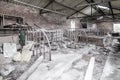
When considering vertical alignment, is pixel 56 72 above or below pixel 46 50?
below

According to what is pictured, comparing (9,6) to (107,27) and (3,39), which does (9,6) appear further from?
(107,27)

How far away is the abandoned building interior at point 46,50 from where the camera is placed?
3.24m

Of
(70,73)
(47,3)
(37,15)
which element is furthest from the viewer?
(37,15)

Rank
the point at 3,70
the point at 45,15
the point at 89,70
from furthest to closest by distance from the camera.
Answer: the point at 45,15 < the point at 89,70 < the point at 3,70

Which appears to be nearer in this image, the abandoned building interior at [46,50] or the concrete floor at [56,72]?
the concrete floor at [56,72]

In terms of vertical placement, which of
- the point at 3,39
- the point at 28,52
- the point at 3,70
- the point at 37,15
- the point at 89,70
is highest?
the point at 37,15

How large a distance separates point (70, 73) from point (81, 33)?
689 centimetres

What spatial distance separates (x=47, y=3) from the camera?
8617 mm

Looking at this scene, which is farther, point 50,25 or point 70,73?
point 50,25

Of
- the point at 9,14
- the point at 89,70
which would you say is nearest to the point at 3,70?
the point at 89,70

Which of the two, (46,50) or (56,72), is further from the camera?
(46,50)

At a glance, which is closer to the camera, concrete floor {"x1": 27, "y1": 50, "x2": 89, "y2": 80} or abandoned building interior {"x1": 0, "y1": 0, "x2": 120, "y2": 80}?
concrete floor {"x1": 27, "y1": 50, "x2": 89, "y2": 80}

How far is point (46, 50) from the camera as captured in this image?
5387 mm

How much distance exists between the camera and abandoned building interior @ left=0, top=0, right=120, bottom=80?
324 cm
